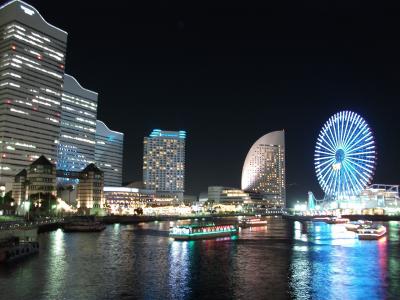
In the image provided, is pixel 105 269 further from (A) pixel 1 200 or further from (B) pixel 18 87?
(B) pixel 18 87

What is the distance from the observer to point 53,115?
616ft

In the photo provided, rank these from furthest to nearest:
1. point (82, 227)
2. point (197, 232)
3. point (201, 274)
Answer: point (82, 227)
point (197, 232)
point (201, 274)

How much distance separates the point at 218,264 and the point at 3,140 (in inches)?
5537

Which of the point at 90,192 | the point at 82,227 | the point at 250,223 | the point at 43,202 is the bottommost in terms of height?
the point at 250,223

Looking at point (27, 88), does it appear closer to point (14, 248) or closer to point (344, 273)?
point (14, 248)

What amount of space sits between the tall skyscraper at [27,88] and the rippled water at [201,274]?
11883cm

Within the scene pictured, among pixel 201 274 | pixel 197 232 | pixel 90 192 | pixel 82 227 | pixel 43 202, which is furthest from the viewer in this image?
pixel 90 192

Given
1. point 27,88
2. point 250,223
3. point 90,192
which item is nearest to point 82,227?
point 90,192

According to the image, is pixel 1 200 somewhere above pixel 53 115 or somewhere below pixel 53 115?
below

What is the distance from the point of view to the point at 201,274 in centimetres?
4156

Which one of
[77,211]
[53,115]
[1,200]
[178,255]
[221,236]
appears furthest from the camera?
[53,115]

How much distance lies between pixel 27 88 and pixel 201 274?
155777mm

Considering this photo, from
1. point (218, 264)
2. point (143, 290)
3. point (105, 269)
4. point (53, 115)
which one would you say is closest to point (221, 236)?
point (218, 264)

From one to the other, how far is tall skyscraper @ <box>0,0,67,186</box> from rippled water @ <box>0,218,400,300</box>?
11883 centimetres
